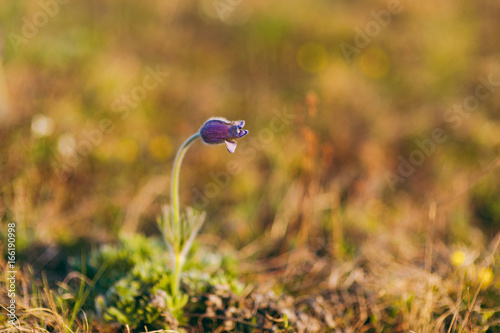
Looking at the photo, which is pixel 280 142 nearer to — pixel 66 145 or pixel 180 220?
pixel 66 145

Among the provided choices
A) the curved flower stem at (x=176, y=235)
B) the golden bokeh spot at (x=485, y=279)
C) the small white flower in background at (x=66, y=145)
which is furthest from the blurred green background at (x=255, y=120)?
the curved flower stem at (x=176, y=235)

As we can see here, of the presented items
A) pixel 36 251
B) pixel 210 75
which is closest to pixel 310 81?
pixel 210 75

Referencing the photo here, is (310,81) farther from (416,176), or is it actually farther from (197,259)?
(197,259)

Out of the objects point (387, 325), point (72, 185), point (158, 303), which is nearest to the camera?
point (158, 303)

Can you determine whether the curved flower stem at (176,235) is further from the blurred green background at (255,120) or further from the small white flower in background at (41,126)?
the small white flower in background at (41,126)

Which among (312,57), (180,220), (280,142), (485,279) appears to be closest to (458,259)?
(485,279)

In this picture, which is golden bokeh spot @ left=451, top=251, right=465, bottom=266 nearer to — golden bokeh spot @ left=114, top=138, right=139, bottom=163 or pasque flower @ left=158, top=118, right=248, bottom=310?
pasque flower @ left=158, top=118, right=248, bottom=310
